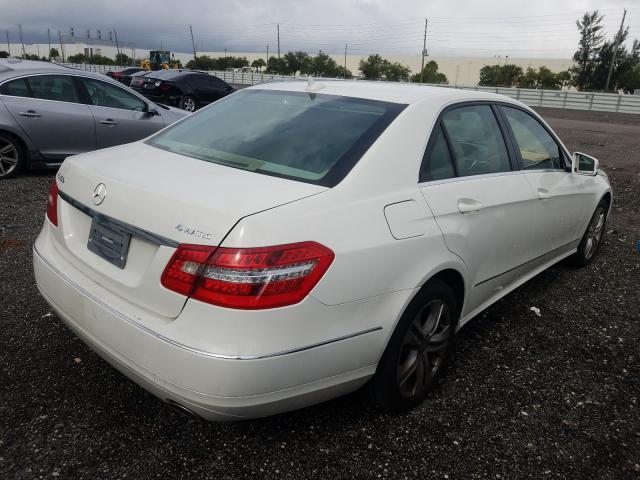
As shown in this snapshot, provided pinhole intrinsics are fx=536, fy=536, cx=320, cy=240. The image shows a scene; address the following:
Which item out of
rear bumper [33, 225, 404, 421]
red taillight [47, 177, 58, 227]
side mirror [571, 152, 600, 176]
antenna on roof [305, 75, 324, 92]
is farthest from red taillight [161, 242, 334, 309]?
side mirror [571, 152, 600, 176]

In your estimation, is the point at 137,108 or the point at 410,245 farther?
the point at 137,108

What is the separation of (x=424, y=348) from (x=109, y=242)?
1.55 m

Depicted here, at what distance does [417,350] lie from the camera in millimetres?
2617

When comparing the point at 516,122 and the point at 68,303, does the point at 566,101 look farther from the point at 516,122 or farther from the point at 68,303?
the point at 68,303

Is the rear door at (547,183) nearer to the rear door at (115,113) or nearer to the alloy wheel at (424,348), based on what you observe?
the alloy wheel at (424,348)

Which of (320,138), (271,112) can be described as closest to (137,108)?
(271,112)

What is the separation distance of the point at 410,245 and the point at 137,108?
22.3ft

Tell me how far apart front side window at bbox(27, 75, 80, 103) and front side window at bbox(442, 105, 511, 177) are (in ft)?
20.5

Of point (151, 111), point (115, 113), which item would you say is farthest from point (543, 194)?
point (115, 113)

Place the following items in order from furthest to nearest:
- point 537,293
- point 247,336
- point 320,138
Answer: point 537,293, point 320,138, point 247,336

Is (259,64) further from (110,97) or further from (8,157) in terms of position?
(8,157)

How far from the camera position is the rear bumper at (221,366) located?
1.91 m

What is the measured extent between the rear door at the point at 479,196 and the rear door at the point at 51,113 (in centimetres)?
603

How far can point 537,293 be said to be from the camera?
4367 mm
